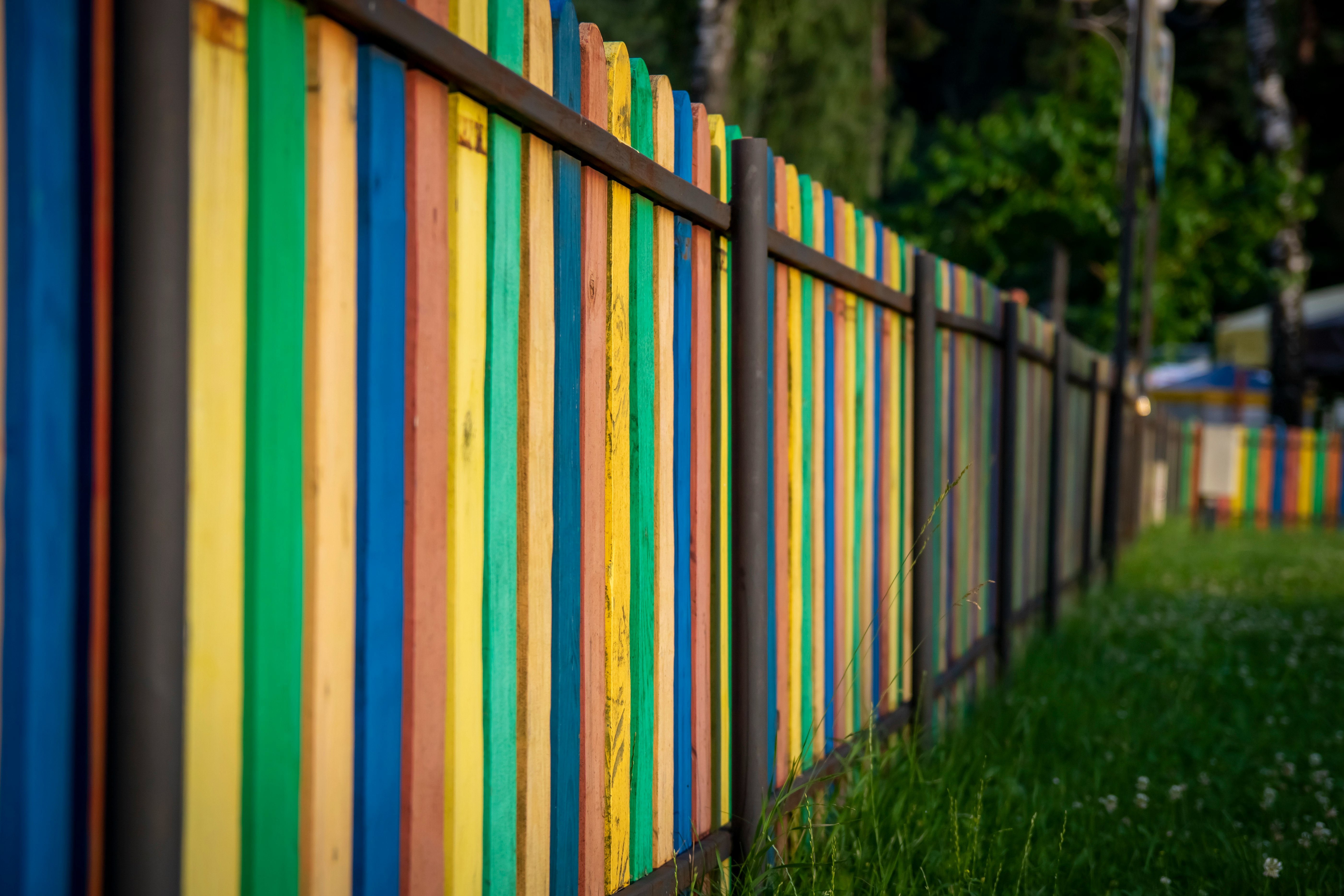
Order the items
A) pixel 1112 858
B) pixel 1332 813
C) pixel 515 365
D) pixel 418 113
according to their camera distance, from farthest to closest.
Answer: pixel 1332 813
pixel 1112 858
pixel 515 365
pixel 418 113

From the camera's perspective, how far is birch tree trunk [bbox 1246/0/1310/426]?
1366 cm

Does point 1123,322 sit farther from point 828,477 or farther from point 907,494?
point 828,477

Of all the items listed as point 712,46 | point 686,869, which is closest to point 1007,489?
point 686,869

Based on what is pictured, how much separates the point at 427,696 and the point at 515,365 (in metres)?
0.47

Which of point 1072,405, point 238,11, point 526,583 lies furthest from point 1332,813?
point 1072,405

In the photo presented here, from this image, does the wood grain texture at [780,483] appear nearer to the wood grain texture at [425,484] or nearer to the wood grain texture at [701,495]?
the wood grain texture at [701,495]

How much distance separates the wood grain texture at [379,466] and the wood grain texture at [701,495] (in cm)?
87

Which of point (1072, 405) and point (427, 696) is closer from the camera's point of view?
point (427, 696)

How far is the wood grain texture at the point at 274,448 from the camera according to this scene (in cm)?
109

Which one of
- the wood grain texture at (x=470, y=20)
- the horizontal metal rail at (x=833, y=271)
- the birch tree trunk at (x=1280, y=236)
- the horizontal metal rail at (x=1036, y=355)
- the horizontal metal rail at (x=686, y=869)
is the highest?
the birch tree trunk at (x=1280, y=236)

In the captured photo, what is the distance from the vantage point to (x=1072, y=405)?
257 inches

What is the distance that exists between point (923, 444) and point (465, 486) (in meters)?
2.29

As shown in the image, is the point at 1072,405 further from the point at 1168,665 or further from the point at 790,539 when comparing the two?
the point at 790,539

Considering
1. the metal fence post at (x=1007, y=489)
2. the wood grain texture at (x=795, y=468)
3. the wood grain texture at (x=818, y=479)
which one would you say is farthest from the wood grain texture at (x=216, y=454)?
the metal fence post at (x=1007, y=489)
